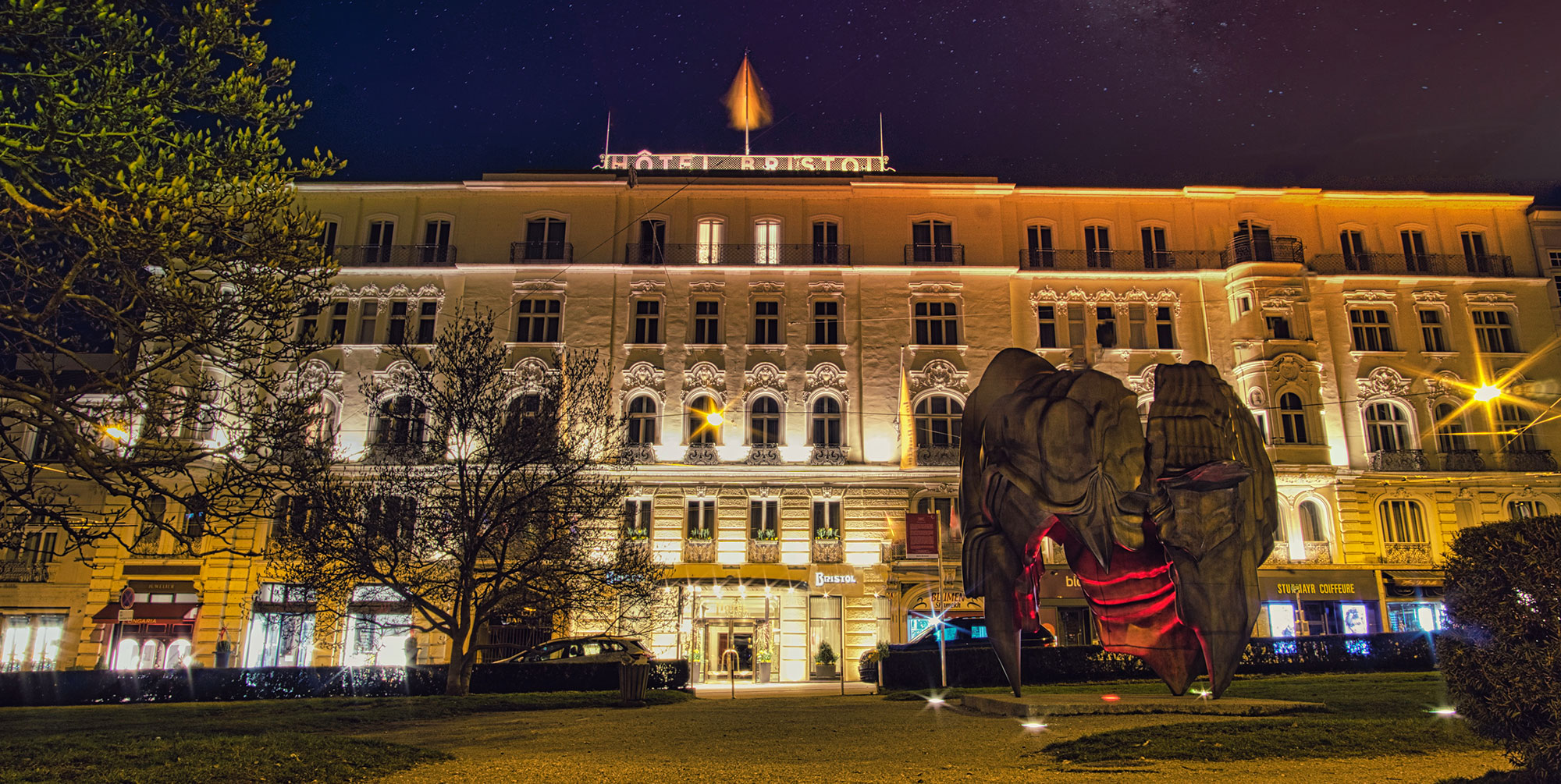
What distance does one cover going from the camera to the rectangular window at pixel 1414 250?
4356 cm

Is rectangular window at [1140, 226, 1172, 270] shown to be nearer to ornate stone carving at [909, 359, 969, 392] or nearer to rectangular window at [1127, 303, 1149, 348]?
rectangular window at [1127, 303, 1149, 348]

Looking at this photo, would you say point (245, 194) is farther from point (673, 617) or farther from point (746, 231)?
point (746, 231)

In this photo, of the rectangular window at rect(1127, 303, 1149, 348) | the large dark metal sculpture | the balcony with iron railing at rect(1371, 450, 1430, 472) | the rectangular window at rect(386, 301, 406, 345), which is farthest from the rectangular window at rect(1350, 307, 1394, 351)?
the rectangular window at rect(386, 301, 406, 345)

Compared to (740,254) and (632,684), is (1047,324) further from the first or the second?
(632,684)

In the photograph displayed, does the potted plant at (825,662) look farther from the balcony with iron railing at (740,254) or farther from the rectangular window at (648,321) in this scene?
the balcony with iron railing at (740,254)

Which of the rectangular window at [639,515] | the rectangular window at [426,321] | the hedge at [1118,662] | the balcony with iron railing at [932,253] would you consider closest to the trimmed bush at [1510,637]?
the hedge at [1118,662]

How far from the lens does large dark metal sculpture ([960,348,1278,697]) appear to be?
32.2 feet

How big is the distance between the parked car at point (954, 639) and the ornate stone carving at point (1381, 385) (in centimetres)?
2056

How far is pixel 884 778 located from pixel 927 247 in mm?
35015

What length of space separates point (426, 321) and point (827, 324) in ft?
55.6

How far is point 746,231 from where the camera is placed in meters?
43.4

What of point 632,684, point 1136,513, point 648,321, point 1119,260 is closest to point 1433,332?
point 1119,260

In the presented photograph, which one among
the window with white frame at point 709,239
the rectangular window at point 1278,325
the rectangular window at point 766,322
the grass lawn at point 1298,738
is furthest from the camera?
the window with white frame at point 709,239

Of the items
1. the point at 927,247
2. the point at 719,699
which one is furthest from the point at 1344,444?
the point at 719,699
